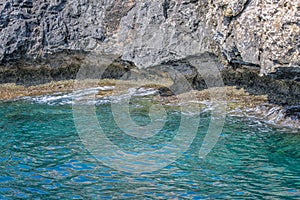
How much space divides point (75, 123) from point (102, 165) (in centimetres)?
365

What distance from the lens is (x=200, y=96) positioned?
49.6ft

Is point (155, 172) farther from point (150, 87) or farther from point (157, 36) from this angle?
point (157, 36)

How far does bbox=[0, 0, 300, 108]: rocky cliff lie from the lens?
1134cm

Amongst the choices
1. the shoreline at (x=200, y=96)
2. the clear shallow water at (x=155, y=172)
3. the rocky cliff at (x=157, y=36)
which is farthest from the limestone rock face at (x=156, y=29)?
the clear shallow water at (x=155, y=172)

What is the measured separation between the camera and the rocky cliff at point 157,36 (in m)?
11.3

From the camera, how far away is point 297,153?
31.9 feet

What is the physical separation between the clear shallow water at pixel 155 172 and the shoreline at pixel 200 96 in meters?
0.59

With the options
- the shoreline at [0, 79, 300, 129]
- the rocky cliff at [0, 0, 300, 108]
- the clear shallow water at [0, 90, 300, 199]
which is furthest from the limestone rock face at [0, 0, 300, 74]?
the clear shallow water at [0, 90, 300, 199]

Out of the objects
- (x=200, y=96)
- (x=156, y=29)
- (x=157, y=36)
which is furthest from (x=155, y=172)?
(x=156, y=29)

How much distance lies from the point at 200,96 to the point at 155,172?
663 cm

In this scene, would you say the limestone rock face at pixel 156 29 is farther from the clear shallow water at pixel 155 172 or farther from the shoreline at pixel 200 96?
the clear shallow water at pixel 155 172

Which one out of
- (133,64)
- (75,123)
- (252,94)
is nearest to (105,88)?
(133,64)

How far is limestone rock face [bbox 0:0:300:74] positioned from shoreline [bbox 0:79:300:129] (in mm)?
1157

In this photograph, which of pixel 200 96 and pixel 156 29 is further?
pixel 156 29
